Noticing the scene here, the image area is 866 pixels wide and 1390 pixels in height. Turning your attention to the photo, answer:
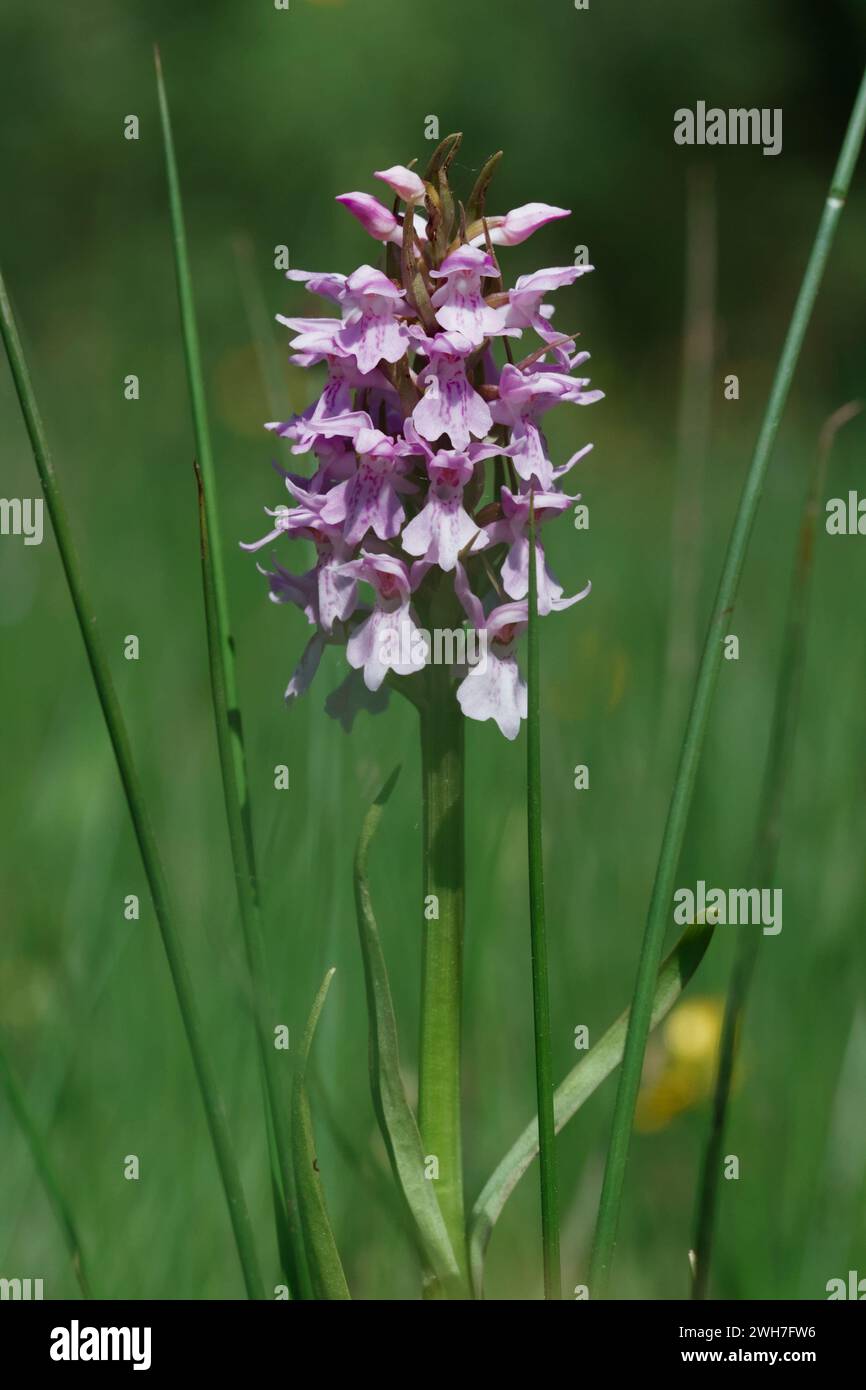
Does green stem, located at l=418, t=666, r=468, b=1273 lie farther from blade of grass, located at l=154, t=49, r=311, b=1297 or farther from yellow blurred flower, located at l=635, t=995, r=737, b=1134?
yellow blurred flower, located at l=635, t=995, r=737, b=1134

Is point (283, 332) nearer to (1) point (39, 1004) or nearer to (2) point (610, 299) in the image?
(1) point (39, 1004)

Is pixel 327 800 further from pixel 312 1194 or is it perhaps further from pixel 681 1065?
pixel 312 1194

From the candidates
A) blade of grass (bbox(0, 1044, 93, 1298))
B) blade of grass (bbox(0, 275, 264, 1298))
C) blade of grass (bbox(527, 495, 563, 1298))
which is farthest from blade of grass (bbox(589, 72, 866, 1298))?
blade of grass (bbox(0, 1044, 93, 1298))

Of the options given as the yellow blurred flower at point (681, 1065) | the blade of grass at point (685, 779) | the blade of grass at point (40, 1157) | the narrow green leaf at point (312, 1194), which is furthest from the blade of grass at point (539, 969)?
the yellow blurred flower at point (681, 1065)

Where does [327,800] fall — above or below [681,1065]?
above

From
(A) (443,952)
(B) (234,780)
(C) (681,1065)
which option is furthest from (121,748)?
(C) (681,1065)

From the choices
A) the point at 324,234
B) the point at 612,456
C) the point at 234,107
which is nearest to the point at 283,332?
the point at 324,234

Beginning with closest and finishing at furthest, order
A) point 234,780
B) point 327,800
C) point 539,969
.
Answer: point 539,969 → point 234,780 → point 327,800
